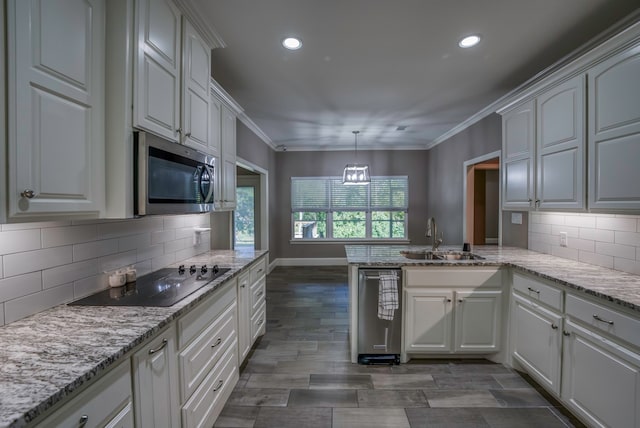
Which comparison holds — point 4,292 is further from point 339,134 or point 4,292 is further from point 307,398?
point 339,134

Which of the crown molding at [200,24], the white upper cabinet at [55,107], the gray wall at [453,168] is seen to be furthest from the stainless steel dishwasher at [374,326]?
the gray wall at [453,168]

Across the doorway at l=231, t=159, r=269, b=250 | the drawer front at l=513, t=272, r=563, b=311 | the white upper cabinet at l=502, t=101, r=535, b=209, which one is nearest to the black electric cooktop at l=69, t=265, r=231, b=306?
the drawer front at l=513, t=272, r=563, b=311

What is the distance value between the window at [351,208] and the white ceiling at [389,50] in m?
2.62

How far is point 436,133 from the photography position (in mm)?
5406

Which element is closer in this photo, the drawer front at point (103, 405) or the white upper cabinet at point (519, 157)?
the drawer front at point (103, 405)

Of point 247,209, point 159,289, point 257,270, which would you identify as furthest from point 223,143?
point 247,209

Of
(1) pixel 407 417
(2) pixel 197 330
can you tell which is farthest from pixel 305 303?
(2) pixel 197 330

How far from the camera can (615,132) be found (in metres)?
1.88

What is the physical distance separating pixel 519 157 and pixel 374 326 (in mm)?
2082

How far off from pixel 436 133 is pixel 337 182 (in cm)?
226

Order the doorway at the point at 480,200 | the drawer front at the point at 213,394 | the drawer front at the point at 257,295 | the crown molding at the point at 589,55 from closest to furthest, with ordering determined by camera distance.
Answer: the drawer front at the point at 213,394
the crown molding at the point at 589,55
the drawer front at the point at 257,295
the doorway at the point at 480,200

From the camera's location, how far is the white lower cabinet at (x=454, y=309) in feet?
8.53

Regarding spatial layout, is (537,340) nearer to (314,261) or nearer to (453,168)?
(453,168)

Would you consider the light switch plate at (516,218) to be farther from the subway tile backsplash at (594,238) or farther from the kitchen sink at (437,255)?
the kitchen sink at (437,255)
